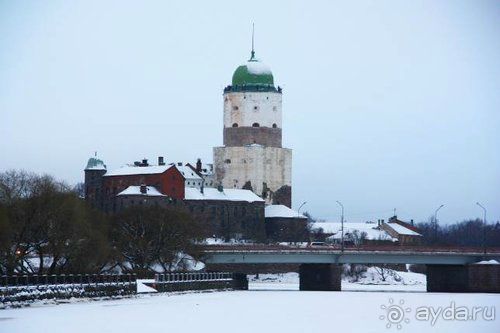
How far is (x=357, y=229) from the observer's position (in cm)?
18688

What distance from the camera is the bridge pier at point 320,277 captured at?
110m

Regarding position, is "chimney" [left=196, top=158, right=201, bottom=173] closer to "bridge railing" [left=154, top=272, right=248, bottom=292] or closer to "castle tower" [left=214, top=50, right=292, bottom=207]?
"castle tower" [left=214, top=50, right=292, bottom=207]

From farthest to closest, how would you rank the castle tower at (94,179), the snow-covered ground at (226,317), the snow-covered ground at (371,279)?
the castle tower at (94,179) → the snow-covered ground at (371,279) → the snow-covered ground at (226,317)

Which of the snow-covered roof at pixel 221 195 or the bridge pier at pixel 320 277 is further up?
the snow-covered roof at pixel 221 195

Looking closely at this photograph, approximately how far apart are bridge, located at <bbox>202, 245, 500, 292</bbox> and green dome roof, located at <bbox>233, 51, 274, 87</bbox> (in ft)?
194

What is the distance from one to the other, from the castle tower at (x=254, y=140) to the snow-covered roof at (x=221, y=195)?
215 inches

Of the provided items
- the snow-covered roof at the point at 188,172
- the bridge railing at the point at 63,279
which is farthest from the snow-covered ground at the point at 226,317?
the snow-covered roof at the point at 188,172

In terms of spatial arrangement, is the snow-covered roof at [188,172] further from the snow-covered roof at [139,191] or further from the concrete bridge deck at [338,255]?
the concrete bridge deck at [338,255]

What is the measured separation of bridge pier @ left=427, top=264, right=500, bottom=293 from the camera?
350 ft

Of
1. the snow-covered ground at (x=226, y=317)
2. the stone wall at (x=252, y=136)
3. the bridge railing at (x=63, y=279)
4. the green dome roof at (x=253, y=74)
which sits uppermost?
the green dome roof at (x=253, y=74)

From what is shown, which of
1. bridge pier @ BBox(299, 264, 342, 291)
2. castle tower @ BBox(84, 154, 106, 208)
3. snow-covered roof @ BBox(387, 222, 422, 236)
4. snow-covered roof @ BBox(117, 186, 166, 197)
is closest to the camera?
bridge pier @ BBox(299, 264, 342, 291)

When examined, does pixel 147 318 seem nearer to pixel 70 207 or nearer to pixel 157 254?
pixel 70 207

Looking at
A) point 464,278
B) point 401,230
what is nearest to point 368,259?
point 464,278

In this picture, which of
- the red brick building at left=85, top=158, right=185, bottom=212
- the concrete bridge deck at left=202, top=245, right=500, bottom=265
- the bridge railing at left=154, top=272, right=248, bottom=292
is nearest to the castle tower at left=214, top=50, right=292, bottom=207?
the red brick building at left=85, top=158, right=185, bottom=212
